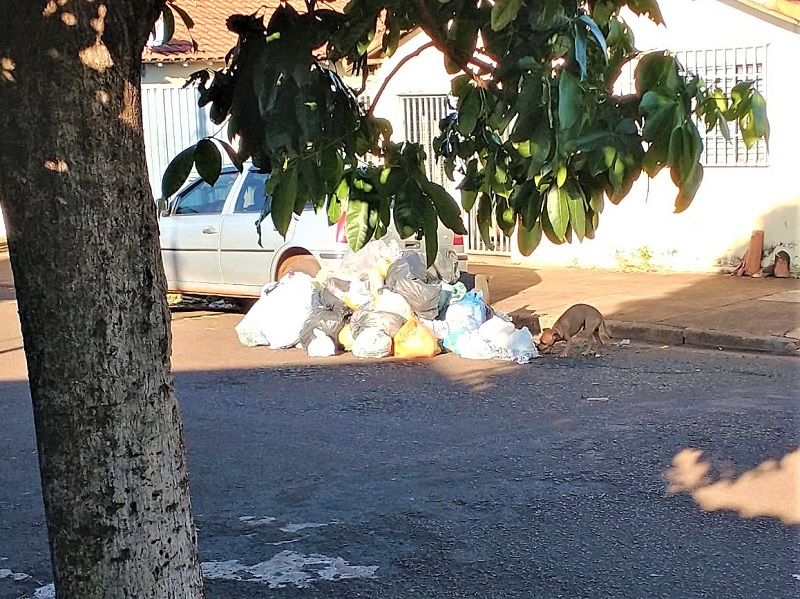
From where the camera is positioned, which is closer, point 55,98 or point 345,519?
point 55,98

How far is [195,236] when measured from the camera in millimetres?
12562

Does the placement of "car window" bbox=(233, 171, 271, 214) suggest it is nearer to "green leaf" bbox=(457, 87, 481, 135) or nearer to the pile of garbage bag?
the pile of garbage bag

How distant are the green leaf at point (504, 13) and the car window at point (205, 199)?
34.4ft

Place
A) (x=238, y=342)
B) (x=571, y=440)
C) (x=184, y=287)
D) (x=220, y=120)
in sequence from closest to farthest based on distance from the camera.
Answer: (x=220, y=120) → (x=571, y=440) → (x=238, y=342) → (x=184, y=287)

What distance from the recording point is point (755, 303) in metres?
11.3

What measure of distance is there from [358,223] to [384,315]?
7.45 metres

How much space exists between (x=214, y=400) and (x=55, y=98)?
642cm

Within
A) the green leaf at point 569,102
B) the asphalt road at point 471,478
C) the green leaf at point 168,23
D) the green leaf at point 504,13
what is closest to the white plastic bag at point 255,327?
the asphalt road at point 471,478

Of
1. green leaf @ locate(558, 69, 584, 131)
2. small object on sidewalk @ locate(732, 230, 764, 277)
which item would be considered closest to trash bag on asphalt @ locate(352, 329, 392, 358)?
small object on sidewalk @ locate(732, 230, 764, 277)

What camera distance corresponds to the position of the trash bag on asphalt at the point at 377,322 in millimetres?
10078

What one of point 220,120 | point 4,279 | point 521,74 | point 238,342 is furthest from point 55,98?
point 4,279

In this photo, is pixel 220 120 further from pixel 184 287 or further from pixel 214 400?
pixel 184 287

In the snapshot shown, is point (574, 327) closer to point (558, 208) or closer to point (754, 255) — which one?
point (754, 255)

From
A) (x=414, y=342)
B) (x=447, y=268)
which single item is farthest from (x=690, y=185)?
(x=447, y=268)
